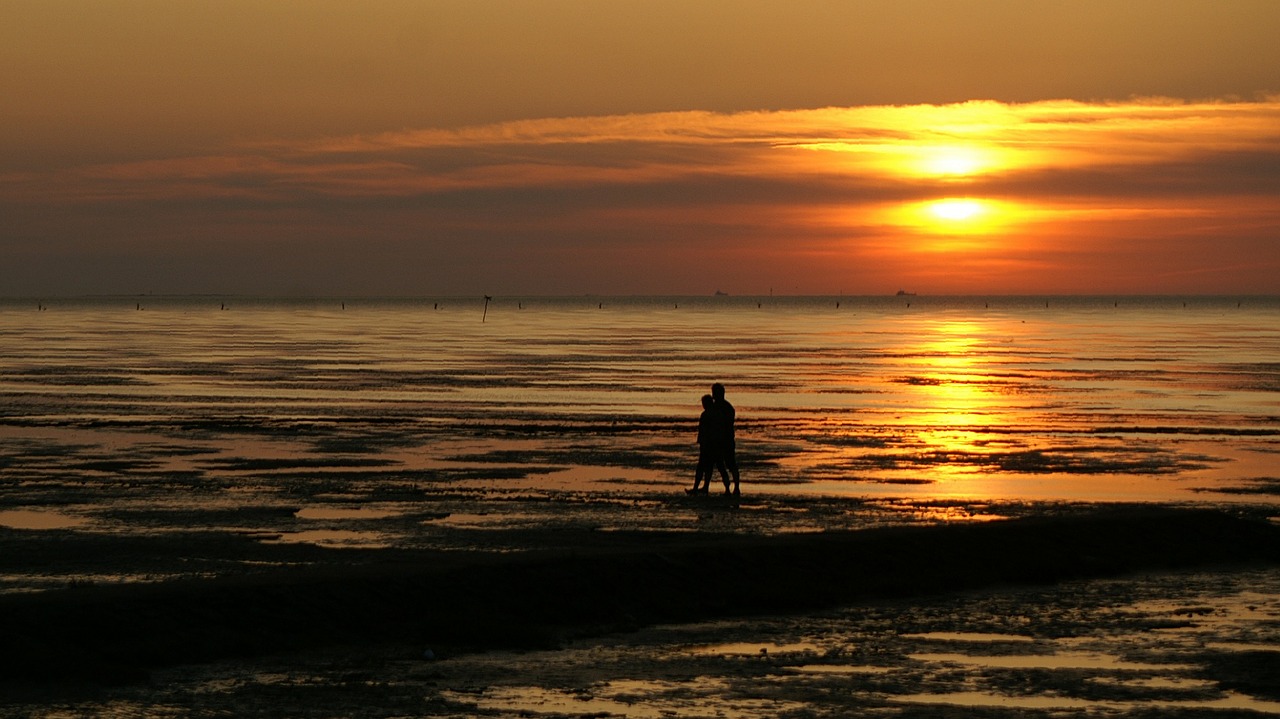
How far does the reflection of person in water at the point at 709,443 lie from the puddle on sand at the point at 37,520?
8.51m

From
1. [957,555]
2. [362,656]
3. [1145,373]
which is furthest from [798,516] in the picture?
[1145,373]

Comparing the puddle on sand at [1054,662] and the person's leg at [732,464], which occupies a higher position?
the person's leg at [732,464]

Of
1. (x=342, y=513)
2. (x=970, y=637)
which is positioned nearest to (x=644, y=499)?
(x=342, y=513)

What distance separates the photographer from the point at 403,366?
215ft

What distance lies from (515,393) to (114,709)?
3584cm

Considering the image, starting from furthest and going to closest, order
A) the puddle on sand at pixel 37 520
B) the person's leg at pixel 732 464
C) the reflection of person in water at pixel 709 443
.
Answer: the person's leg at pixel 732 464 → the reflection of person in water at pixel 709 443 → the puddle on sand at pixel 37 520

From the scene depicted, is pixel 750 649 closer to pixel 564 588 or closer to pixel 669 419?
pixel 564 588

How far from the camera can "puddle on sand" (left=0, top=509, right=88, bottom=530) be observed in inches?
817

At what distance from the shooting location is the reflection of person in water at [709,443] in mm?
23828

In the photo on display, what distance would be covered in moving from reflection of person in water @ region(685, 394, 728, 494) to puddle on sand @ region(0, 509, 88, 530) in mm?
8514

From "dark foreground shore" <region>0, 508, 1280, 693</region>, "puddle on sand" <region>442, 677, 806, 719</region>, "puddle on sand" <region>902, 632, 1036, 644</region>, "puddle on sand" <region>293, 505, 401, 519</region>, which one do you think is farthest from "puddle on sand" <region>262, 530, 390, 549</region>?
"puddle on sand" <region>902, 632, 1036, 644</region>

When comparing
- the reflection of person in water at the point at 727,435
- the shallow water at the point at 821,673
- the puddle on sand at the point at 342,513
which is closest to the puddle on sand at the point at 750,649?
the shallow water at the point at 821,673

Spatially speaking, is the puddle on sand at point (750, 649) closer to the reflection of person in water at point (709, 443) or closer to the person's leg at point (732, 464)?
the reflection of person in water at point (709, 443)

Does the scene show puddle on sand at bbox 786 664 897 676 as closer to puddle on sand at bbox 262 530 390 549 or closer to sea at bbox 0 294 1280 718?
sea at bbox 0 294 1280 718
